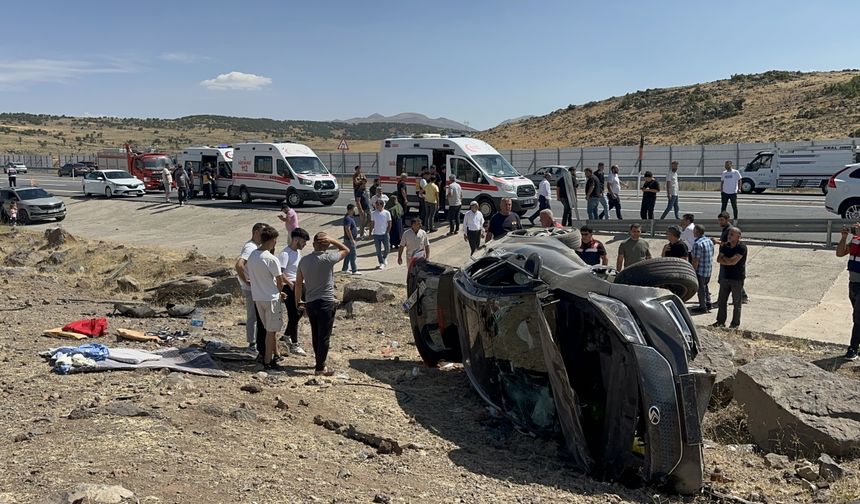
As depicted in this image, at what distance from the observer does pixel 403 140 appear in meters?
22.9

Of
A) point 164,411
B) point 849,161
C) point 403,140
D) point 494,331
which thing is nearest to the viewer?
point 164,411

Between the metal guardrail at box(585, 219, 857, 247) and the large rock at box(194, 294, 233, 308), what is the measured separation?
9.31 m

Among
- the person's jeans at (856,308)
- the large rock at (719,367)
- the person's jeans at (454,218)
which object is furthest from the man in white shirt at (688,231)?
the person's jeans at (454,218)

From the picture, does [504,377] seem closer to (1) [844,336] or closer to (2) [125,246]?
(1) [844,336]

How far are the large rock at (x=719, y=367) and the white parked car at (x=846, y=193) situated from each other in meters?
11.7

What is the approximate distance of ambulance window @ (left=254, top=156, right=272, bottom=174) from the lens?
94.8 ft

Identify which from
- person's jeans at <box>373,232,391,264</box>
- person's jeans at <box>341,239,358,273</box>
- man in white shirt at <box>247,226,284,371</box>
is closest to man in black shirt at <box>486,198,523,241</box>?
person's jeans at <box>373,232,391,264</box>

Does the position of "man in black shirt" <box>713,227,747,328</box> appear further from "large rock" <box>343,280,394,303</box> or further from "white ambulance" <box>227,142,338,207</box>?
"white ambulance" <box>227,142,338,207</box>

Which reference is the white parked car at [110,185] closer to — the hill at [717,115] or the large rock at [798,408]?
the large rock at [798,408]

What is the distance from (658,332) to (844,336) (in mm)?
6831

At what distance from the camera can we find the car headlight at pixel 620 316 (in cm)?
560

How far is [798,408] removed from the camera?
686 cm

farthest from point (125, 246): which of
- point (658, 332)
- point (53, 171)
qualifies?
point (53, 171)

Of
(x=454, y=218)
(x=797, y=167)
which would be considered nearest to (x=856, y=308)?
(x=454, y=218)
